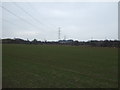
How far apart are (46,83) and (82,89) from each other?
5.35ft

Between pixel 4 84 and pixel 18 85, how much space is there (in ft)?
1.94

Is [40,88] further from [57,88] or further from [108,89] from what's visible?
[108,89]

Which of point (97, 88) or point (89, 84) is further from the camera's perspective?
point (89, 84)

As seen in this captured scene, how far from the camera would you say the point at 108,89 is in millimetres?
7062

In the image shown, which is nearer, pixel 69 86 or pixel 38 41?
pixel 69 86

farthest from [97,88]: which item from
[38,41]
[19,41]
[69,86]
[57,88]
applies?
[38,41]

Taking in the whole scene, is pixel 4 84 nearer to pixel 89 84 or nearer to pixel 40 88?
pixel 40 88

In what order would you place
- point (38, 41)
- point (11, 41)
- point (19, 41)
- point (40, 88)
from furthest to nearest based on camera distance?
point (38, 41), point (19, 41), point (11, 41), point (40, 88)

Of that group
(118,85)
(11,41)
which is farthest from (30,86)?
(11,41)

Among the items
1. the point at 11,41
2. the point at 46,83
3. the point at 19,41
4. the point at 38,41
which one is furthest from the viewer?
the point at 38,41

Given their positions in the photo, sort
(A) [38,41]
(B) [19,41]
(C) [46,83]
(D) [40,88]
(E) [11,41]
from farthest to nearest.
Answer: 1. (A) [38,41]
2. (B) [19,41]
3. (E) [11,41]
4. (C) [46,83]
5. (D) [40,88]

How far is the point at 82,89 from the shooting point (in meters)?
6.96

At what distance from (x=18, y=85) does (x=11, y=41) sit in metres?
118

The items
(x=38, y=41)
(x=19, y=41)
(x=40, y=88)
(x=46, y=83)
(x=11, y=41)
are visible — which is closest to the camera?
(x=40, y=88)
